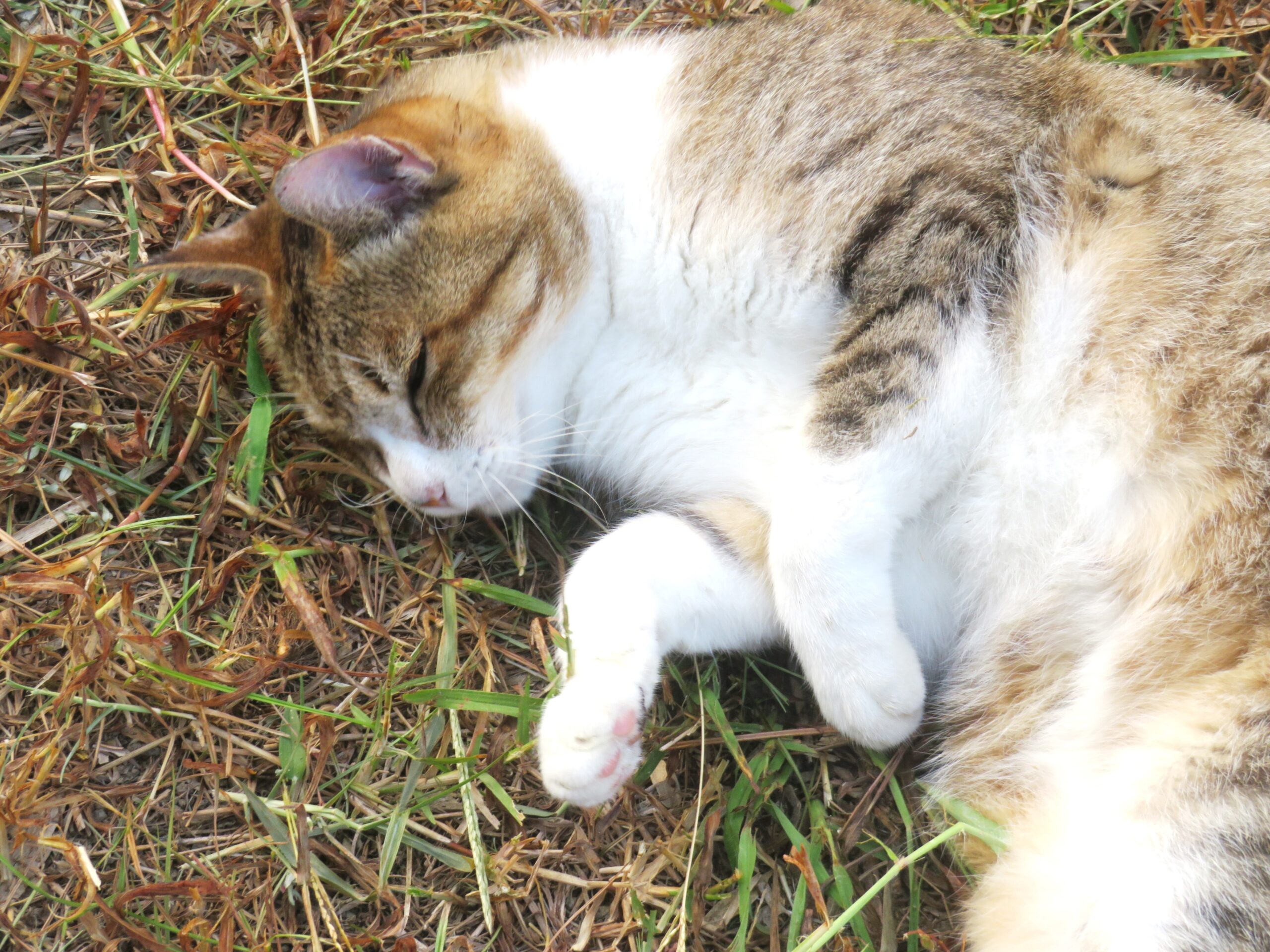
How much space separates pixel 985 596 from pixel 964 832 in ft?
1.70

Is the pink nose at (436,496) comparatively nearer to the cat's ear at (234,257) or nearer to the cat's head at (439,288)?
the cat's head at (439,288)

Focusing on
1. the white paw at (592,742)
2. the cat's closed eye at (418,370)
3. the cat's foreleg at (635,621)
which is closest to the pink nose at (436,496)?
the cat's closed eye at (418,370)

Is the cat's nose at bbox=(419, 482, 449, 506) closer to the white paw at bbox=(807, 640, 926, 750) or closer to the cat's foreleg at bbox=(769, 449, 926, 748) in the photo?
the cat's foreleg at bbox=(769, 449, 926, 748)

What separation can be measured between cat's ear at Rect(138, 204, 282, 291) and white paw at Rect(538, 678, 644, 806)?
1239 mm

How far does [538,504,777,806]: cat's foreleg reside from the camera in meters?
2.08

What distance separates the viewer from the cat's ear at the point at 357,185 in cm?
207

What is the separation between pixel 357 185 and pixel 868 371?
1171 millimetres

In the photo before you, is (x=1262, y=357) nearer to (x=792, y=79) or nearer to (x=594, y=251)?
(x=792, y=79)

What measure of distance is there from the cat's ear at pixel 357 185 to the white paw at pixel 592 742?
113 cm

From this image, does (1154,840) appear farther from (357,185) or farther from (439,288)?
(357,185)

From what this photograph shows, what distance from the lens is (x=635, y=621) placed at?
2.21m

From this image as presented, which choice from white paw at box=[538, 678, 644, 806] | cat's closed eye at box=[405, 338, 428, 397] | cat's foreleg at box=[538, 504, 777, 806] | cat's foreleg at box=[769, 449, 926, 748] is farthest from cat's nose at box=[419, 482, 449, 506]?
cat's foreleg at box=[769, 449, 926, 748]

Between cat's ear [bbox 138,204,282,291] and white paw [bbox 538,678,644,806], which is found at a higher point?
cat's ear [bbox 138,204,282,291]

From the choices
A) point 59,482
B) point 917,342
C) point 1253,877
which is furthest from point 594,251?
point 1253,877
